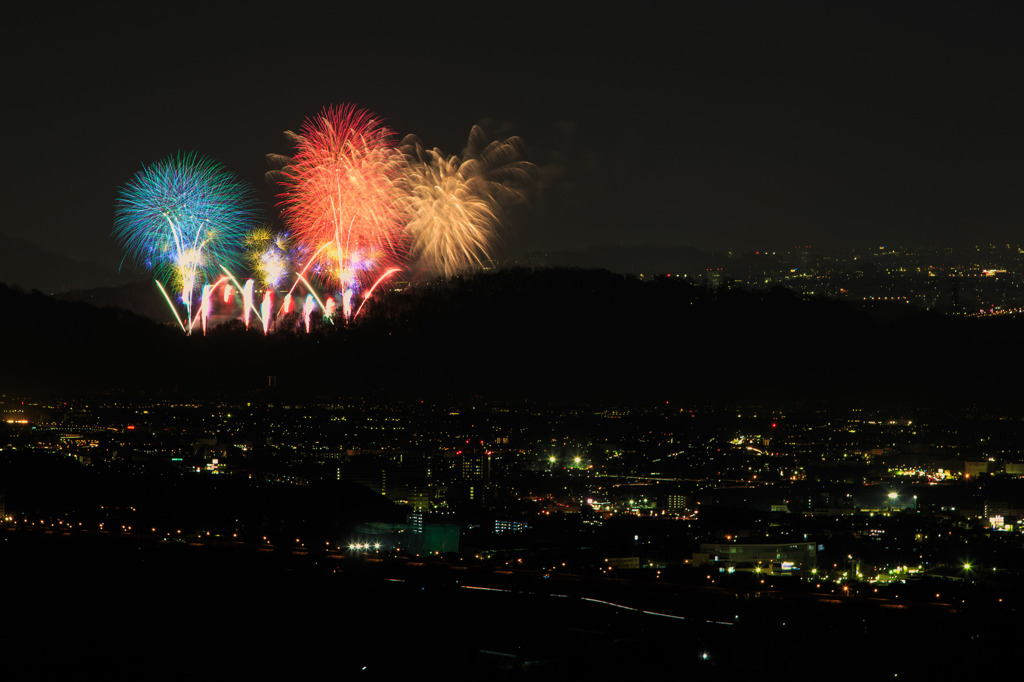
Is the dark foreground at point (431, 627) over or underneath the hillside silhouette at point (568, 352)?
underneath

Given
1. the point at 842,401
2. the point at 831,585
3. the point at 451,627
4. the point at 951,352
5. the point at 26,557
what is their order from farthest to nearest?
1. the point at 951,352
2. the point at 842,401
3. the point at 26,557
4. the point at 831,585
5. the point at 451,627

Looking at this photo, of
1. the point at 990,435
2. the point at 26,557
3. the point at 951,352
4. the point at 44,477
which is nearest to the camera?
the point at 26,557

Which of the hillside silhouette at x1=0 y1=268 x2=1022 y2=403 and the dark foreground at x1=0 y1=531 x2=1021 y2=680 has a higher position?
the hillside silhouette at x1=0 y1=268 x2=1022 y2=403

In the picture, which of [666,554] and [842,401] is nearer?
[666,554]

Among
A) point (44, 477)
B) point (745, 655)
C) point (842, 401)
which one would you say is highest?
point (842, 401)

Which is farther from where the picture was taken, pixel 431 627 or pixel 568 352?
pixel 568 352

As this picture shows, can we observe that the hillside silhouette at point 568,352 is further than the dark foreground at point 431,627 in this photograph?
Yes

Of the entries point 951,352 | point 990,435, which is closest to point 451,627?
point 990,435

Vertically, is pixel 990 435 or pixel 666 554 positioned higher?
pixel 990 435

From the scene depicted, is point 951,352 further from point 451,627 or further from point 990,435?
point 451,627

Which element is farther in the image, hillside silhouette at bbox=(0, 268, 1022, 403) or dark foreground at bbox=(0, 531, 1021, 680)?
hillside silhouette at bbox=(0, 268, 1022, 403)
